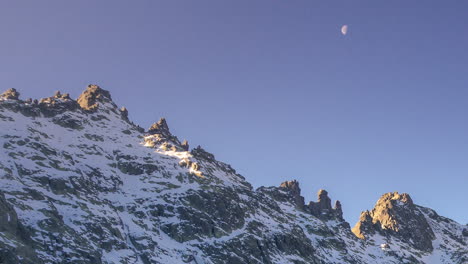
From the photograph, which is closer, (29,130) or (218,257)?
(218,257)

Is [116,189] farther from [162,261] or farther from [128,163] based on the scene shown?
[162,261]

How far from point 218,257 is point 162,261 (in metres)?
20.6

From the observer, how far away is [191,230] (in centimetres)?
15588

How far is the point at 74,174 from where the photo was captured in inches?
5984

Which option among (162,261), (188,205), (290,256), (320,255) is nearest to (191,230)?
(188,205)

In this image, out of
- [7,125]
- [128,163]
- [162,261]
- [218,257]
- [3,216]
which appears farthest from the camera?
[128,163]

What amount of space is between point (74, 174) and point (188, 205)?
121ft

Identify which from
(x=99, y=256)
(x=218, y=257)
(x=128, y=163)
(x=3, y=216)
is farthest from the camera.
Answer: (x=128, y=163)

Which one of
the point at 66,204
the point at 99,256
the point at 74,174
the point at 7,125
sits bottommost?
the point at 99,256

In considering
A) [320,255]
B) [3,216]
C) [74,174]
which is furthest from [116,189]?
[320,255]

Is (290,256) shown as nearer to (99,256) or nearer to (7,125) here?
(99,256)

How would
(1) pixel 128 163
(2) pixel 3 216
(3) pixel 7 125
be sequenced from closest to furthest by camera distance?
(2) pixel 3 216 < (3) pixel 7 125 < (1) pixel 128 163

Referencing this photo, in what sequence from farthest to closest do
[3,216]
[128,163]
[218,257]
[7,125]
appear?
[128,163] → [7,125] → [218,257] → [3,216]

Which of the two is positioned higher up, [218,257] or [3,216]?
[218,257]
